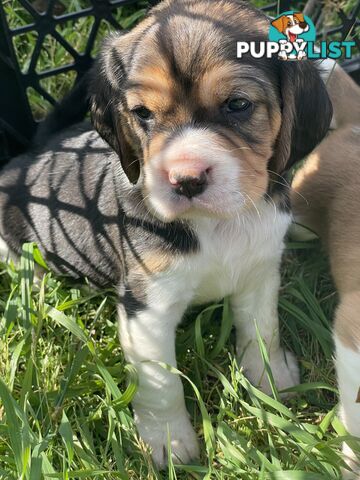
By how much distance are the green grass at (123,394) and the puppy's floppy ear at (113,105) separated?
0.80 m

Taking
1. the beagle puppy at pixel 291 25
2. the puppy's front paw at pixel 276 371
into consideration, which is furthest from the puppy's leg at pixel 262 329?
the beagle puppy at pixel 291 25

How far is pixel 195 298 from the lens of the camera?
2693mm

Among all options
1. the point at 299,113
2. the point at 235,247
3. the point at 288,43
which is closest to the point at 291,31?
the point at 288,43

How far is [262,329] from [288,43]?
4.05 feet

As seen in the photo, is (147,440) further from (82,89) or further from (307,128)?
(82,89)

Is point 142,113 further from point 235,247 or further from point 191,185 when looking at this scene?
point 235,247

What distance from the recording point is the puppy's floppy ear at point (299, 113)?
2320mm

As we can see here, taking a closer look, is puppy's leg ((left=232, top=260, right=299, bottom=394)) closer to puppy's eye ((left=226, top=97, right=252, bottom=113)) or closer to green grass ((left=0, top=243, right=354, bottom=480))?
green grass ((left=0, top=243, right=354, bottom=480))

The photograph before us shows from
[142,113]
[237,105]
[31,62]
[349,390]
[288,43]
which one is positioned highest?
[288,43]

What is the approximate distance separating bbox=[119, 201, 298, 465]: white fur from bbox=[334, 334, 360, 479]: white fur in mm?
427

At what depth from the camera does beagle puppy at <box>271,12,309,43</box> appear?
2465 millimetres

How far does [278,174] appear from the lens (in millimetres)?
2475

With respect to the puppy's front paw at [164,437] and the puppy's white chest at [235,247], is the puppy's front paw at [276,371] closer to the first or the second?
the puppy's front paw at [164,437]

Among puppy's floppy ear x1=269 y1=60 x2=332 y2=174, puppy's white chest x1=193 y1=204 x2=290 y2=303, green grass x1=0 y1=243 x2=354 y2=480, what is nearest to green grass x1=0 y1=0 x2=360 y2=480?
green grass x1=0 y1=243 x2=354 y2=480
